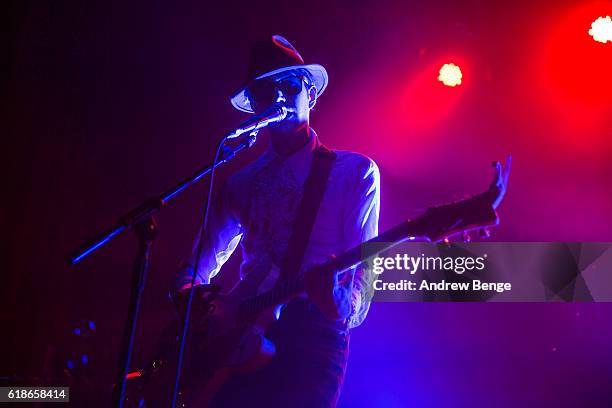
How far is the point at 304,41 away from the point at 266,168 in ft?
7.40

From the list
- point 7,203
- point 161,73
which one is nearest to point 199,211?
point 161,73

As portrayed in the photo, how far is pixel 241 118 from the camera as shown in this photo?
4.71 meters

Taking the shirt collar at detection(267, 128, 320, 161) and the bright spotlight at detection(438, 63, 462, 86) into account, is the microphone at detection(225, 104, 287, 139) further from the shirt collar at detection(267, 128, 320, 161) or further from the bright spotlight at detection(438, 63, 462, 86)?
the bright spotlight at detection(438, 63, 462, 86)

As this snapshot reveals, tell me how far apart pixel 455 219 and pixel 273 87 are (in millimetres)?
1445

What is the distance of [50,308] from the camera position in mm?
4461

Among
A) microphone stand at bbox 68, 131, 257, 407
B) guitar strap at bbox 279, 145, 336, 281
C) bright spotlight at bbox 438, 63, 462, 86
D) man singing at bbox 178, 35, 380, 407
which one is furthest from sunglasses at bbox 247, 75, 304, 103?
bright spotlight at bbox 438, 63, 462, 86

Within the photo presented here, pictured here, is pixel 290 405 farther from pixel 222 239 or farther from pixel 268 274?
pixel 222 239

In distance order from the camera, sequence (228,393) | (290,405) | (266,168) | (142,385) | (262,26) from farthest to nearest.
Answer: (262,26), (266,168), (142,385), (228,393), (290,405)

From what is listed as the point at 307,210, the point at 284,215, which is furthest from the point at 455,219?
the point at 284,215

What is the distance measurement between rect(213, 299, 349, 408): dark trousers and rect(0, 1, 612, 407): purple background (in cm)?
214

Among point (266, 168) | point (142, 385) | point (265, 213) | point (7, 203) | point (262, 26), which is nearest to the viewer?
point (142, 385)

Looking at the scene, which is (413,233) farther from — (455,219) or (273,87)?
(273,87)

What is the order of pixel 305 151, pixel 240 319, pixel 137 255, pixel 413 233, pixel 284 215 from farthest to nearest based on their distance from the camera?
1. pixel 305 151
2. pixel 284 215
3. pixel 240 319
4. pixel 413 233
5. pixel 137 255

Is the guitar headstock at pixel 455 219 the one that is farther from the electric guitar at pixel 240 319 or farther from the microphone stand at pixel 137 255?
the microphone stand at pixel 137 255
